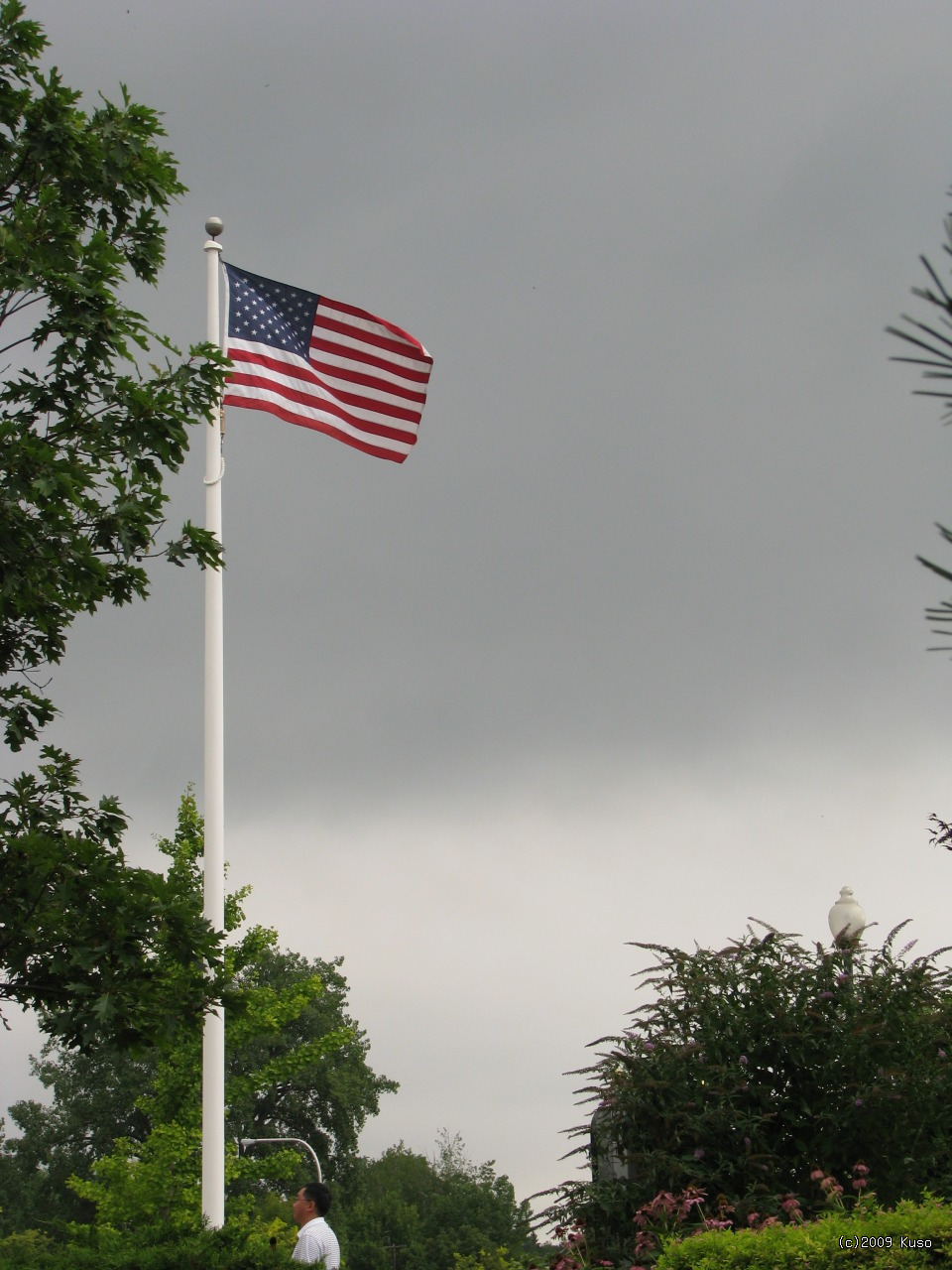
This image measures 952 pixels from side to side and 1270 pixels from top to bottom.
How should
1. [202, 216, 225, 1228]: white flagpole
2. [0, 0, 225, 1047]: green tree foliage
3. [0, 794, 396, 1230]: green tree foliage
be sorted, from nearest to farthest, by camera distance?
1. [0, 0, 225, 1047]: green tree foliage
2. [202, 216, 225, 1228]: white flagpole
3. [0, 794, 396, 1230]: green tree foliage

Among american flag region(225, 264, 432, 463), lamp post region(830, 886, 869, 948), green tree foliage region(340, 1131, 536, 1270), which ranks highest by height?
american flag region(225, 264, 432, 463)

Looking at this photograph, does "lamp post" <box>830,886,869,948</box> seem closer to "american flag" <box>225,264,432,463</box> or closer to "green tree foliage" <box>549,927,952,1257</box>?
"green tree foliage" <box>549,927,952,1257</box>

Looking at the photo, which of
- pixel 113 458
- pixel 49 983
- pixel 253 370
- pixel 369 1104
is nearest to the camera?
pixel 49 983

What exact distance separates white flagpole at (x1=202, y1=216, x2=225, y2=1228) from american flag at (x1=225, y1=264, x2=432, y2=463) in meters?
0.43

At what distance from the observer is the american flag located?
14.0 m

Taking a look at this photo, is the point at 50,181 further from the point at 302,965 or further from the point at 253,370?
the point at 302,965

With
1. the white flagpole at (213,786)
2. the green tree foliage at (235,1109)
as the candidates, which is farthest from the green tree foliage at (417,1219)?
the white flagpole at (213,786)

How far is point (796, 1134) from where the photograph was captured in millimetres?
9930

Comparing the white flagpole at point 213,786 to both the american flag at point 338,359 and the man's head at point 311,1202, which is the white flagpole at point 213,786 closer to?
the american flag at point 338,359

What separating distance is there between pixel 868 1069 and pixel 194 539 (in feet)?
20.0

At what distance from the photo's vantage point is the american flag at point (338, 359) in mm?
14047

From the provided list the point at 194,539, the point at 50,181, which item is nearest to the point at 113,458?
the point at 194,539

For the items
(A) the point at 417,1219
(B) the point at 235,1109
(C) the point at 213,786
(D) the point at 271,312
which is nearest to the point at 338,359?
(D) the point at 271,312

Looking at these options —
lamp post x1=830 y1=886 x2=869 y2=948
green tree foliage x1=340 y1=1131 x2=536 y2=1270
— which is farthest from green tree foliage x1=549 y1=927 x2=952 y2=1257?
green tree foliage x1=340 y1=1131 x2=536 y2=1270
